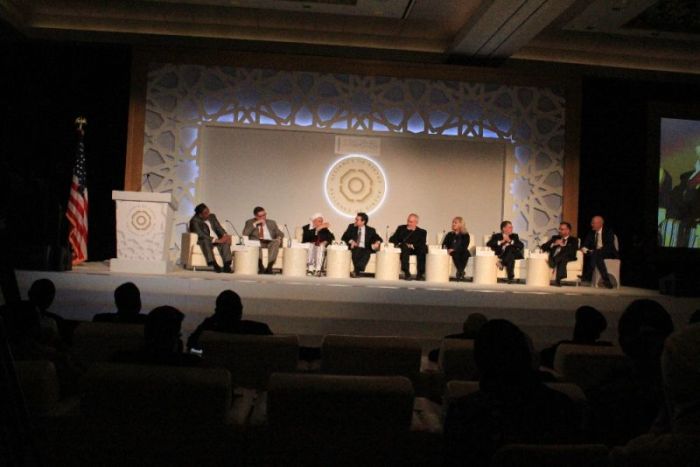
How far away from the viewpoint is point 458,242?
8.91 m

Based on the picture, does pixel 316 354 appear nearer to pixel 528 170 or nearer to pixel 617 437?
pixel 617 437

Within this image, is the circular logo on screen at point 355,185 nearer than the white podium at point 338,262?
No

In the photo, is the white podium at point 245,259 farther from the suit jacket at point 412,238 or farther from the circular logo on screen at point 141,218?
the suit jacket at point 412,238

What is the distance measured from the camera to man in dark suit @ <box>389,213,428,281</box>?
8.77 metres

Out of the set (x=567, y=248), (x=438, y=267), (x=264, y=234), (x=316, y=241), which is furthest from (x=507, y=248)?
(x=264, y=234)

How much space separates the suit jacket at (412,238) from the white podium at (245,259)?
5.91 feet

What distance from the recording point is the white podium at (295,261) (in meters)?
8.23

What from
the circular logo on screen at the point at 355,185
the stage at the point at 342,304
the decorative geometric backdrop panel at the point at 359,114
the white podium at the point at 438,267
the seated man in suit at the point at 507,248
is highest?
the decorative geometric backdrop panel at the point at 359,114

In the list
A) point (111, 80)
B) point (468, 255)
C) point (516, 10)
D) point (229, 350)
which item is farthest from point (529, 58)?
point (229, 350)

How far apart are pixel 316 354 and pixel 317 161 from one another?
21.7 ft

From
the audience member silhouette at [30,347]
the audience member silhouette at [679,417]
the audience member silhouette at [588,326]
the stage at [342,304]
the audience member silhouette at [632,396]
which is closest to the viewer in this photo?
the audience member silhouette at [679,417]

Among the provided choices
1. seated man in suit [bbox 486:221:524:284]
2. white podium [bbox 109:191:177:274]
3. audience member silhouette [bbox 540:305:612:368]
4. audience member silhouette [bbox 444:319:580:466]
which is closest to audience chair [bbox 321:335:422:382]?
audience member silhouette [bbox 444:319:580:466]

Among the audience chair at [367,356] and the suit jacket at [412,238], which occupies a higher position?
the suit jacket at [412,238]

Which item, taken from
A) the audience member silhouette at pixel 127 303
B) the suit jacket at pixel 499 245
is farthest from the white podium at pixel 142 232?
the suit jacket at pixel 499 245
